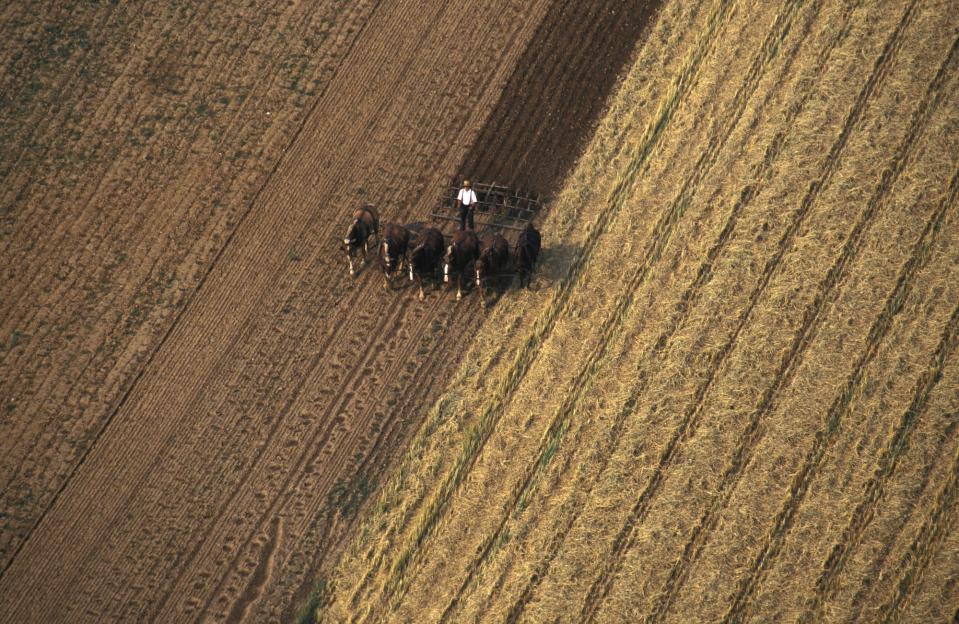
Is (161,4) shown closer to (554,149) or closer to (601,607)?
(554,149)

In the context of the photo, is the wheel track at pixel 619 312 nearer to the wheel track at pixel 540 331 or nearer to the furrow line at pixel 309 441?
the wheel track at pixel 540 331

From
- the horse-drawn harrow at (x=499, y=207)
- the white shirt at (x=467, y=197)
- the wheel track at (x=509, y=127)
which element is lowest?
the white shirt at (x=467, y=197)

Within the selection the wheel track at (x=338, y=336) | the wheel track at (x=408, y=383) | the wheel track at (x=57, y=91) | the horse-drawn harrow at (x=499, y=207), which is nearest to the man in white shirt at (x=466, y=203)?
the horse-drawn harrow at (x=499, y=207)

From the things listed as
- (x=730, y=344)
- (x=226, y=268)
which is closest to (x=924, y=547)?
(x=730, y=344)

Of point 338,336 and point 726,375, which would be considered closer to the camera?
point 726,375

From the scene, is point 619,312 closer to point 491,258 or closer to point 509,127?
point 491,258

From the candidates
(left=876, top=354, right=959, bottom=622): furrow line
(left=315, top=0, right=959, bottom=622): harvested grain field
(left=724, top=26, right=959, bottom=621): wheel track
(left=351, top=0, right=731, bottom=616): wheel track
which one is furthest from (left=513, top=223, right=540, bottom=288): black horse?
(left=876, top=354, right=959, bottom=622): furrow line

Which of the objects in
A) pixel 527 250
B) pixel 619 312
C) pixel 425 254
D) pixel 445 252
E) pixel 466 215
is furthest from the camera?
pixel 466 215

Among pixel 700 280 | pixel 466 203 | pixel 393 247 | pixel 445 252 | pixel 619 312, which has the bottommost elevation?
pixel 393 247
